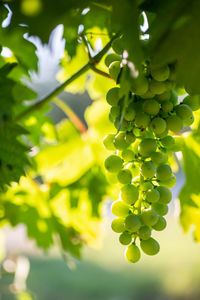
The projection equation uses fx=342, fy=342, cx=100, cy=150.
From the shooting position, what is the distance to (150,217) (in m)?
0.42

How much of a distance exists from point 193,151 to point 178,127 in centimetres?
40

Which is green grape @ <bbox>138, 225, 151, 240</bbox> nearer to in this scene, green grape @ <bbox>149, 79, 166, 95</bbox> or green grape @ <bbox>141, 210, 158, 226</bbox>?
green grape @ <bbox>141, 210, 158, 226</bbox>

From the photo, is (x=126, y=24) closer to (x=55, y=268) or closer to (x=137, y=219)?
(x=137, y=219)

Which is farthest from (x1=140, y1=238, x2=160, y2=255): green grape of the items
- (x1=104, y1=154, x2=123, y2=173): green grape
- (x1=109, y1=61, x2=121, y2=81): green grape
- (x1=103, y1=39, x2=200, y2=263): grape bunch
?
(x1=109, y1=61, x2=121, y2=81): green grape

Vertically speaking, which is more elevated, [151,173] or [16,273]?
[16,273]

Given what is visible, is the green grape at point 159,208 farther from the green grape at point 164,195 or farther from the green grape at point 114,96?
the green grape at point 114,96

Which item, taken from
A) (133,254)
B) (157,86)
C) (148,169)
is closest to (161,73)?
(157,86)

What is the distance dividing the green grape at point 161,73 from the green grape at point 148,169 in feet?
0.38

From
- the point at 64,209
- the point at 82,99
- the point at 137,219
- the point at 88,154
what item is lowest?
the point at 137,219

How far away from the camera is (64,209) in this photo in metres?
1.03

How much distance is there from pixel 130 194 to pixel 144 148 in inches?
2.4

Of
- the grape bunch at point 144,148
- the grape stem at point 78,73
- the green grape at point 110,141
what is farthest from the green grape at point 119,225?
the grape stem at point 78,73

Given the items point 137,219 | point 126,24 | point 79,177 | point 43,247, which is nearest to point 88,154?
point 79,177

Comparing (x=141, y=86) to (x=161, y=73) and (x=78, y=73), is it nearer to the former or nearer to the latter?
(x=161, y=73)
